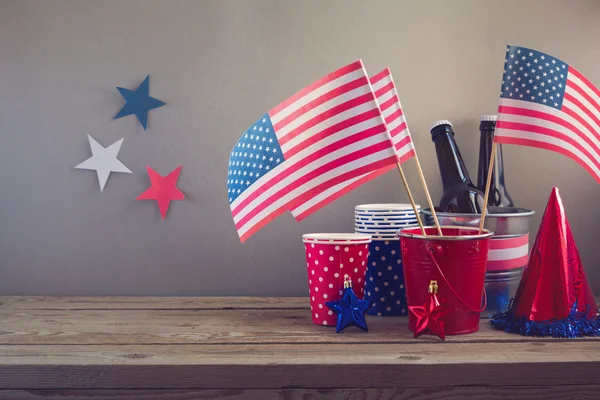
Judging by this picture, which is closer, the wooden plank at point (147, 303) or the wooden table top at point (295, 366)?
the wooden table top at point (295, 366)

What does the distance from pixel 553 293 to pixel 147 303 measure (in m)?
0.91

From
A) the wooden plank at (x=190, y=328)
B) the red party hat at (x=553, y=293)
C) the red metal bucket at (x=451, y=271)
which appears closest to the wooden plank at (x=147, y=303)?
the wooden plank at (x=190, y=328)

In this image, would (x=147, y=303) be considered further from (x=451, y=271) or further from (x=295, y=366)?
(x=451, y=271)

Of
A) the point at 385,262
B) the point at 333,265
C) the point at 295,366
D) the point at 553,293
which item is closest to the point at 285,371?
the point at 295,366

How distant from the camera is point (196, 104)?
1496 mm

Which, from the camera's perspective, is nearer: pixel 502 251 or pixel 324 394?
pixel 324 394

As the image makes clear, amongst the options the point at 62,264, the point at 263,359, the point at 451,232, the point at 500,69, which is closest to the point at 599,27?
the point at 500,69

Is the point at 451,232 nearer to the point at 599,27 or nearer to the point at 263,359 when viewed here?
the point at 263,359

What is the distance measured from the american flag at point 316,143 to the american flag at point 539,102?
0.83ft

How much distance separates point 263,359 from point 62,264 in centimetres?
78

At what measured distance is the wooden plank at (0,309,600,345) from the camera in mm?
1084

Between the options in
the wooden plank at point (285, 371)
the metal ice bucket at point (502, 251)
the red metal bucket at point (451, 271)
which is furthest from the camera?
the metal ice bucket at point (502, 251)

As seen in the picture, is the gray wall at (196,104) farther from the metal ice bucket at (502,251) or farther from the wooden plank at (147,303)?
the metal ice bucket at (502,251)

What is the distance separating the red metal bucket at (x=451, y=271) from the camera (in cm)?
107
